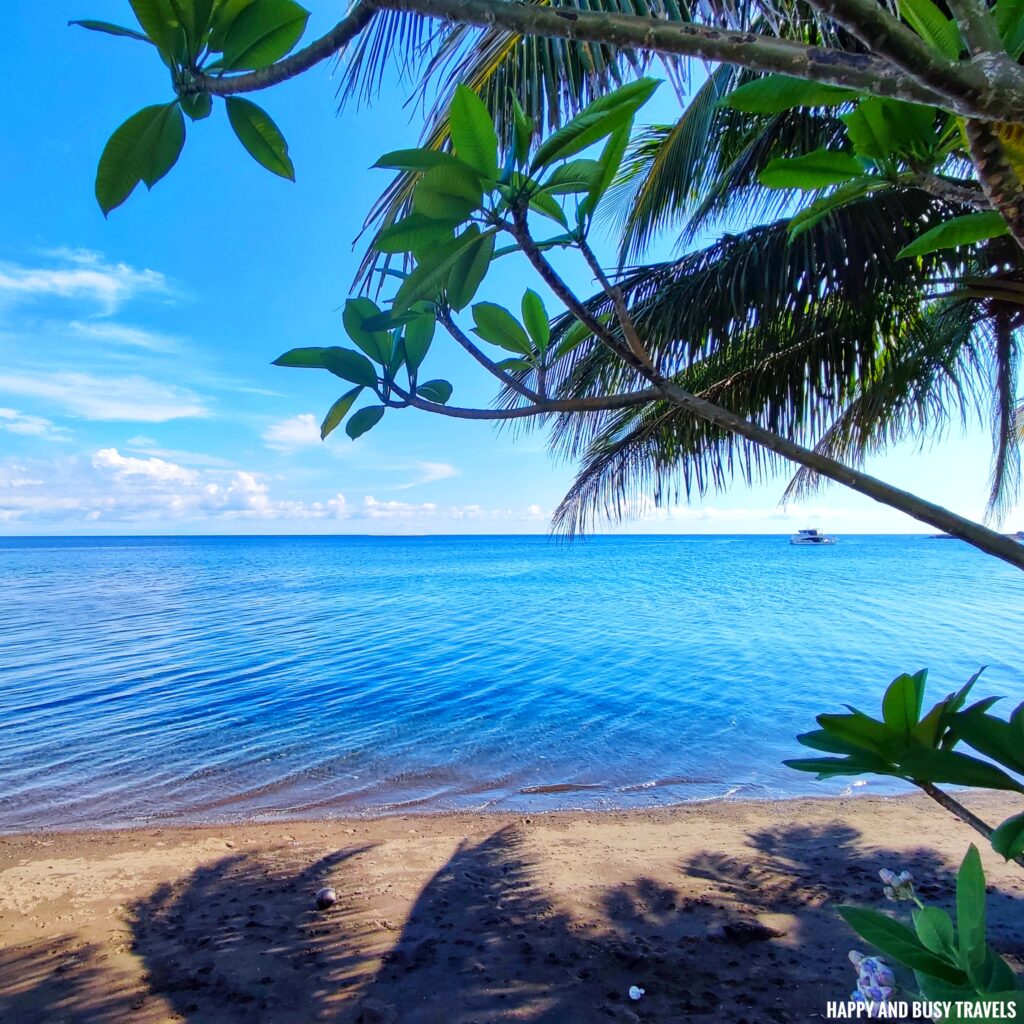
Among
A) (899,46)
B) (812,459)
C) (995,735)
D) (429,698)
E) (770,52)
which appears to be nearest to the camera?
(899,46)

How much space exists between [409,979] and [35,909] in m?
2.09

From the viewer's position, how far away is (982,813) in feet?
14.1

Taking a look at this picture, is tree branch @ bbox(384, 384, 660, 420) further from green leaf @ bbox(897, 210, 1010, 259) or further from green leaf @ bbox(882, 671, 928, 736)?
green leaf @ bbox(882, 671, 928, 736)

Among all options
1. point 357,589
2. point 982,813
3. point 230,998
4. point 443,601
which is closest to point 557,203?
point 230,998

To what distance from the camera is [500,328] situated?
1.14 m

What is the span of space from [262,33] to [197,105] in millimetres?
121

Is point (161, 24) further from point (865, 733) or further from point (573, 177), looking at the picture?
point (865, 733)

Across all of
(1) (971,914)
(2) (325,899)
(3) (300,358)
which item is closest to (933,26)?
(3) (300,358)

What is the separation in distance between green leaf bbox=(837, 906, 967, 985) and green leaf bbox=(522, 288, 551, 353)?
978mm

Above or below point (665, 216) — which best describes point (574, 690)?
below

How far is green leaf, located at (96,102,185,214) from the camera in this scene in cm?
78

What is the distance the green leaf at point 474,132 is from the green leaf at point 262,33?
218mm

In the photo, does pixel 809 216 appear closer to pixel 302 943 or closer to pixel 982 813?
pixel 302 943

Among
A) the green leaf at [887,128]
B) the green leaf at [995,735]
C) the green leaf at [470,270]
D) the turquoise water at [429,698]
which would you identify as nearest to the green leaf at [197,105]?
the green leaf at [470,270]
